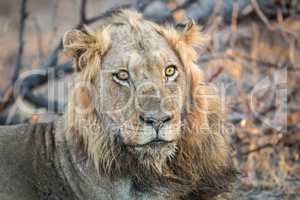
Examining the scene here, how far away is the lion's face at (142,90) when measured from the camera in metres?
3.89

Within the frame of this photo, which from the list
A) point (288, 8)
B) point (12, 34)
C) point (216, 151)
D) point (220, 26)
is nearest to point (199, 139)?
point (216, 151)

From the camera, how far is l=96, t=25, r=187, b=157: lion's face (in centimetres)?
389

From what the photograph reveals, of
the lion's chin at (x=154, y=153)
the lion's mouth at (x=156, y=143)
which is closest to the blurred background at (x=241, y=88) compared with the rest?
the lion's chin at (x=154, y=153)

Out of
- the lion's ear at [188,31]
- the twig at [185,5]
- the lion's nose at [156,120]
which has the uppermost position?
the twig at [185,5]

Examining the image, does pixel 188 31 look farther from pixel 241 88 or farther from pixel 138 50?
pixel 241 88

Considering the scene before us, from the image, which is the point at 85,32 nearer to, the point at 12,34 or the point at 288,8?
the point at 288,8

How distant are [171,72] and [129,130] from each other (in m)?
0.47

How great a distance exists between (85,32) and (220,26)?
3.21 meters

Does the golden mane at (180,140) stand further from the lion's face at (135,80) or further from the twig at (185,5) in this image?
the twig at (185,5)

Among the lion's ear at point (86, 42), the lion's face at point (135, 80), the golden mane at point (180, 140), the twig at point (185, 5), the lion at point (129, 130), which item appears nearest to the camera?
the lion's face at point (135, 80)

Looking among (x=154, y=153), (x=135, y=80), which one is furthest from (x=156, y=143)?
(x=135, y=80)

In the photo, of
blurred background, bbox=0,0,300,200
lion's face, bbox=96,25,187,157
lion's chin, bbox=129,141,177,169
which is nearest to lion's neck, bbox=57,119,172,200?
lion's chin, bbox=129,141,177,169

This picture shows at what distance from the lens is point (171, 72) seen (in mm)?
4199

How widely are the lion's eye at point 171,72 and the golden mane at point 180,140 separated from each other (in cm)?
14
